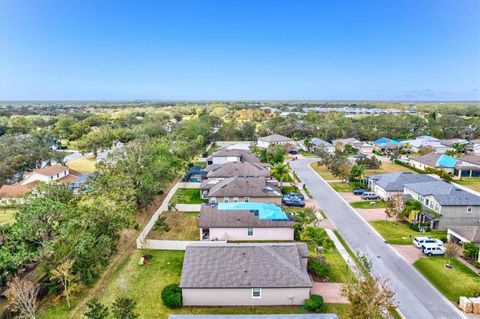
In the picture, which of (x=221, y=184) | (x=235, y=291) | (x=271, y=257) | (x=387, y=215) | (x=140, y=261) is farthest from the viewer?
(x=221, y=184)

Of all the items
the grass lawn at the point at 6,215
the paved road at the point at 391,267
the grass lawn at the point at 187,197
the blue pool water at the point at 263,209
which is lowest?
the grass lawn at the point at 6,215

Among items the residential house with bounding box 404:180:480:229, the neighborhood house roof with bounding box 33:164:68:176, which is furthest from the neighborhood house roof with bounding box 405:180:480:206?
the neighborhood house roof with bounding box 33:164:68:176

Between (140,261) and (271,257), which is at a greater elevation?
(271,257)

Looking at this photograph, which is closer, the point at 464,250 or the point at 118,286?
the point at 118,286

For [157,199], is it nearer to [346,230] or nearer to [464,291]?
[346,230]

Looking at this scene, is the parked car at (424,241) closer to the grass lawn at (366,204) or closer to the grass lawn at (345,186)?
the grass lawn at (366,204)

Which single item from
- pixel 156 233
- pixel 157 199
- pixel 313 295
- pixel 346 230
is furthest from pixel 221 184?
pixel 313 295

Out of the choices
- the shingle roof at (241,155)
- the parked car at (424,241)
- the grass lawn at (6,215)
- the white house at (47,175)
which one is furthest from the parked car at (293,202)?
the white house at (47,175)
